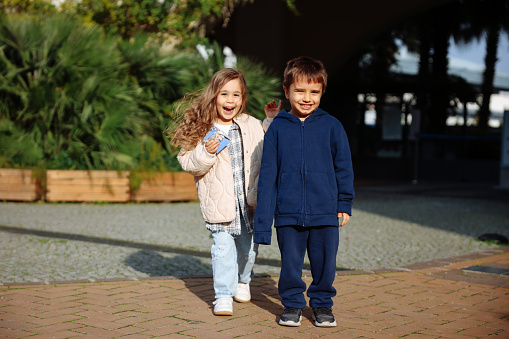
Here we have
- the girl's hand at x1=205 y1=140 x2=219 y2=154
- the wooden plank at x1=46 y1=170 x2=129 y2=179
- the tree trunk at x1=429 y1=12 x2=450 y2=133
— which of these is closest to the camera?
the girl's hand at x1=205 y1=140 x2=219 y2=154

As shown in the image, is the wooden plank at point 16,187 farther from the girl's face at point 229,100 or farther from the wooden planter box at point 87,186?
the girl's face at point 229,100

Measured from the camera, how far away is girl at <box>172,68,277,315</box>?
4.05m

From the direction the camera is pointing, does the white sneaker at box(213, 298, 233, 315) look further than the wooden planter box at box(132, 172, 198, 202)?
No

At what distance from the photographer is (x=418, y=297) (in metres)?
4.68

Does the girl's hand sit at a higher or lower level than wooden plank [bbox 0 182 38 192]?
higher

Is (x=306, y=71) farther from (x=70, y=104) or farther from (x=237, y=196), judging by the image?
(x=70, y=104)

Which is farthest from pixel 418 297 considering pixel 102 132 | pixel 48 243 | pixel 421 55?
pixel 421 55

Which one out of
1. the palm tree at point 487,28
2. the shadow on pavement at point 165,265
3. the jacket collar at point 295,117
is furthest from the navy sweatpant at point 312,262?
the palm tree at point 487,28

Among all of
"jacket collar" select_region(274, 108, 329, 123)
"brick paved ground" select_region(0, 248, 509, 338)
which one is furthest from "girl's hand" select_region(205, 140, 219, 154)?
"brick paved ground" select_region(0, 248, 509, 338)

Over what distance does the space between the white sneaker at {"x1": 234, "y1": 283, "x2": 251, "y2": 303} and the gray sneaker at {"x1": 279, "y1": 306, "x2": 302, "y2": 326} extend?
0.54 meters

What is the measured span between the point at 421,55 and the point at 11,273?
18.1 meters

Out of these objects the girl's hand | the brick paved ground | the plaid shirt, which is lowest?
the brick paved ground

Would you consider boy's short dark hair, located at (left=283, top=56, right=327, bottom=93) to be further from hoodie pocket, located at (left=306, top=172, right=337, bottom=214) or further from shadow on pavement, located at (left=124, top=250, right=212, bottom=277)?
shadow on pavement, located at (left=124, top=250, right=212, bottom=277)

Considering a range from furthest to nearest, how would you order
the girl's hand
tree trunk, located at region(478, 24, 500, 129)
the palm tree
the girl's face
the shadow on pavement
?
tree trunk, located at region(478, 24, 500, 129) < the palm tree < the shadow on pavement < the girl's face < the girl's hand
